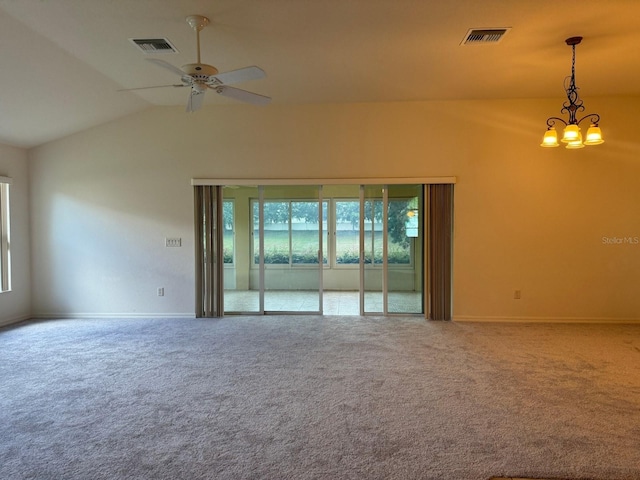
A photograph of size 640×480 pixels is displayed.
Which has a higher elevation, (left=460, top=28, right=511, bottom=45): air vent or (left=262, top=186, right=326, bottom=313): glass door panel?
(left=460, top=28, right=511, bottom=45): air vent

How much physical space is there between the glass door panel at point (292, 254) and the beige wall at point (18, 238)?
Answer: 11.2 feet

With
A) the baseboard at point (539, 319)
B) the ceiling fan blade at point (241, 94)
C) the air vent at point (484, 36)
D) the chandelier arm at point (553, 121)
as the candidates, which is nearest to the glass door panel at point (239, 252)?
the ceiling fan blade at point (241, 94)

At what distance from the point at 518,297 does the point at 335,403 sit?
3.73m

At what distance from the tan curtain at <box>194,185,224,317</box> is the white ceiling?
1.42 m

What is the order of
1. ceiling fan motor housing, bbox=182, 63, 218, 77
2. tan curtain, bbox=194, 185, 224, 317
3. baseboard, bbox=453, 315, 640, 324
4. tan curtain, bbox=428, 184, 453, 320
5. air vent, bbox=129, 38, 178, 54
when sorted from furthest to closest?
tan curtain, bbox=194, 185, 224, 317, tan curtain, bbox=428, 184, 453, 320, baseboard, bbox=453, 315, 640, 324, air vent, bbox=129, 38, 178, 54, ceiling fan motor housing, bbox=182, 63, 218, 77

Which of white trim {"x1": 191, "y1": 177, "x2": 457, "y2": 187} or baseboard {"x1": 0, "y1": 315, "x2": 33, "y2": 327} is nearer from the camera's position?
baseboard {"x1": 0, "y1": 315, "x2": 33, "y2": 327}

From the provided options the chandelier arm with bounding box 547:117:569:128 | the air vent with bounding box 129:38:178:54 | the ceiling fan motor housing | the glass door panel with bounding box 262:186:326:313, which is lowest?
the glass door panel with bounding box 262:186:326:313

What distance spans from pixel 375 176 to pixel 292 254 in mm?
1744

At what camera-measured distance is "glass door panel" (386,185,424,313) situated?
19.2ft

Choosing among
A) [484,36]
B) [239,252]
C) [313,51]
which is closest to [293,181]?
[239,252]

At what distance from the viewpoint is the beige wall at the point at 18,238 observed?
18.0 feet

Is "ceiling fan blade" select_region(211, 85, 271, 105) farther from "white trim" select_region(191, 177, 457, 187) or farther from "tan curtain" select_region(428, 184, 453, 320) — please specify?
"tan curtain" select_region(428, 184, 453, 320)

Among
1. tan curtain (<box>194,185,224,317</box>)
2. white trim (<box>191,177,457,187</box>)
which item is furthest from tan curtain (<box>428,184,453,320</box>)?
tan curtain (<box>194,185,224,317</box>)

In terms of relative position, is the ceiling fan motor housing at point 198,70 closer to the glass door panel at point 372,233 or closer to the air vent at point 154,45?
the air vent at point 154,45
